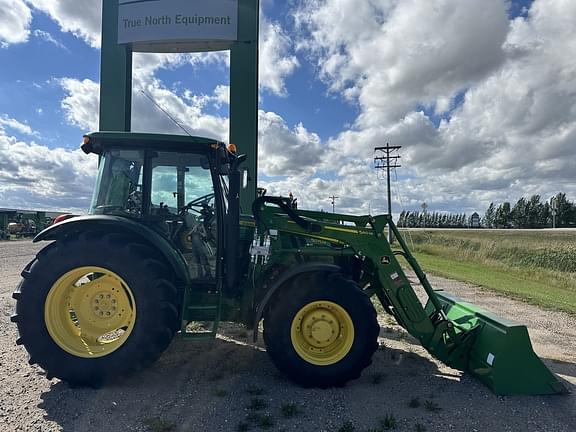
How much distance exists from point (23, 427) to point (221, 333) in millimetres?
2768

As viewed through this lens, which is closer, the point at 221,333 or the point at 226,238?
the point at 226,238

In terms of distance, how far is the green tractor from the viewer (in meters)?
3.88

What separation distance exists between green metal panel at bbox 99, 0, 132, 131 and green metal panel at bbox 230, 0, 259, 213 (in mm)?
2032

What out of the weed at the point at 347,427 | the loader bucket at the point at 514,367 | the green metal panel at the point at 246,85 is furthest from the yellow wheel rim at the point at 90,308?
the green metal panel at the point at 246,85

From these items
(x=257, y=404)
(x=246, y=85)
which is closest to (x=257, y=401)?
(x=257, y=404)

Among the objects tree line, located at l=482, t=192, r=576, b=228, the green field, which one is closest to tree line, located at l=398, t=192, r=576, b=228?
tree line, located at l=482, t=192, r=576, b=228

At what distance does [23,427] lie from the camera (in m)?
3.25

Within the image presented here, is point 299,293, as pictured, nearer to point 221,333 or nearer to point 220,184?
point 220,184

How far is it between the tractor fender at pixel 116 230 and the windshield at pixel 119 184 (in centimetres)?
26

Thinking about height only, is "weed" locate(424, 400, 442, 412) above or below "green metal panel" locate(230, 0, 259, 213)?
below

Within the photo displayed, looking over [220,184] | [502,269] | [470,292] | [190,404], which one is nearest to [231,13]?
[220,184]

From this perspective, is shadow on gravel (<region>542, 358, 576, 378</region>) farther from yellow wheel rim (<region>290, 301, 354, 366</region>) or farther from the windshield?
the windshield

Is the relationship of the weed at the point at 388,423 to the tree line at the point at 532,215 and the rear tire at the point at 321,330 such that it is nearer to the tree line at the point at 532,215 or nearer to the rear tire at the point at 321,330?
the rear tire at the point at 321,330

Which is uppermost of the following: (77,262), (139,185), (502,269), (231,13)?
(231,13)
